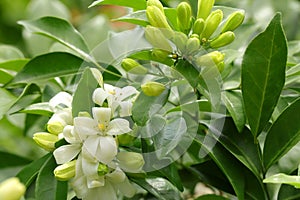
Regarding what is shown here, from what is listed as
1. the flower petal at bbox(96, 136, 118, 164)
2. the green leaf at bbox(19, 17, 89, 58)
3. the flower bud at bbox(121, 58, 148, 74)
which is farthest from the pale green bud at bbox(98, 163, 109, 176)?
the green leaf at bbox(19, 17, 89, 58)

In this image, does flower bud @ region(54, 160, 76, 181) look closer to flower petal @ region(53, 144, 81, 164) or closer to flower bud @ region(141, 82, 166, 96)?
flower petal @ region(53, 144, 81, 164)

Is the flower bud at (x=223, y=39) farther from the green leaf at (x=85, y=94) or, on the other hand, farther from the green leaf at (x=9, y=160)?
the green leaf at (x=9, y=160)

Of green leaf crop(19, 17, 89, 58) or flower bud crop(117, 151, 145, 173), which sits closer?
flower bud crop(117, 151, 145, 173)

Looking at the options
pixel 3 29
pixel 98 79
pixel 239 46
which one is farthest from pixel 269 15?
pixel 3 29

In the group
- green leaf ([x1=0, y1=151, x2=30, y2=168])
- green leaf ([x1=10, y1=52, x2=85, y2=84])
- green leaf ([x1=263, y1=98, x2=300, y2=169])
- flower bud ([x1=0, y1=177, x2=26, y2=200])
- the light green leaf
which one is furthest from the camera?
green leaf ([x1=0, y1=151, x2=30, y2=168])

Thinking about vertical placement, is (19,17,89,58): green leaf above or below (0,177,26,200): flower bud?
below

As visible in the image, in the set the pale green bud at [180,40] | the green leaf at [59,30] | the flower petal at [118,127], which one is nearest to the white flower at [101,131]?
the flower petal at [118,127]

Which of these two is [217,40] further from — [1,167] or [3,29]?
[3,29]
